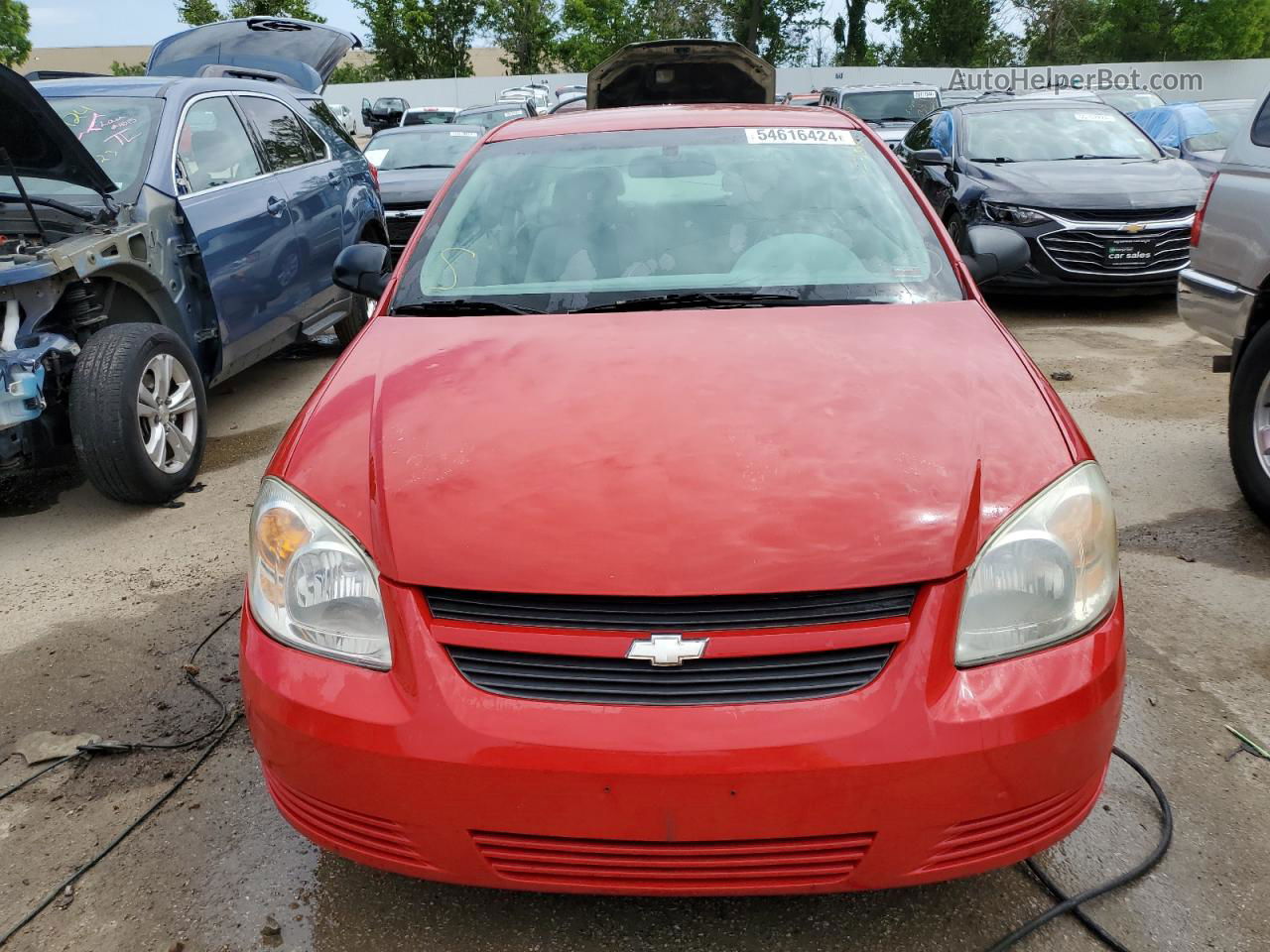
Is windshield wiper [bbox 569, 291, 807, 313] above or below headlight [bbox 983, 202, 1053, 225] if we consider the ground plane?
above

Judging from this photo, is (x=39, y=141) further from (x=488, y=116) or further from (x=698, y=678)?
(x=488, y=116)

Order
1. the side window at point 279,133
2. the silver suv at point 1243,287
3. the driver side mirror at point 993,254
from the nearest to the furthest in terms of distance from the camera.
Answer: the driver side mirror at point 993,254, the silver suv at point 1243,287, the side window at point 279,133

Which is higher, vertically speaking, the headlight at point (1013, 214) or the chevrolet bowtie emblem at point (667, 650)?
the chevrolet bowtie emblem at point (667, 650)

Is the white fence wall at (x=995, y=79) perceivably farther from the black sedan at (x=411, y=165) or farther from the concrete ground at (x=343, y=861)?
the concrete ground at (x=343, y=861)

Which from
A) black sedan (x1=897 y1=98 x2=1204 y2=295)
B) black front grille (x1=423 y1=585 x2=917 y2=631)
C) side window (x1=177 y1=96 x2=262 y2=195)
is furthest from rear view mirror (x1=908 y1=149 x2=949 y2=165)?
black front grille (x1=423 y1=585 x2=917 y2=631)

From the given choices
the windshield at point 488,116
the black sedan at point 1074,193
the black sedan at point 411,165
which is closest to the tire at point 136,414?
the black sedan at point 1074,193

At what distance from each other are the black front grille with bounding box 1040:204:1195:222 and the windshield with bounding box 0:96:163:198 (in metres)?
6.12

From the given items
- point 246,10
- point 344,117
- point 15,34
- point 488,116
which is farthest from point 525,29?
point 344,117

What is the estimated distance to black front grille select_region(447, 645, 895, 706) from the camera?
1705 millimetres

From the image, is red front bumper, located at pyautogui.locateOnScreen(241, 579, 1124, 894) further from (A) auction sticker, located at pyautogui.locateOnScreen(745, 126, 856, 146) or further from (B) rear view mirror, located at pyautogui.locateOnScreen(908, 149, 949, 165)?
(B) rear view mirror, located at pyautogui.locateOnScreen(908, 149, 949, 165)

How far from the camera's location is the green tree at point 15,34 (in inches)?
1564

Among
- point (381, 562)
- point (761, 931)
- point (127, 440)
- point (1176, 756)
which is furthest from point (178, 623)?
point (1176, 756)

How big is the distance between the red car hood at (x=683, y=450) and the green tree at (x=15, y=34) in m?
44.8

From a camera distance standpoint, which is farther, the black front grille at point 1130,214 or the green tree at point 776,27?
the green tree at point 776,27
